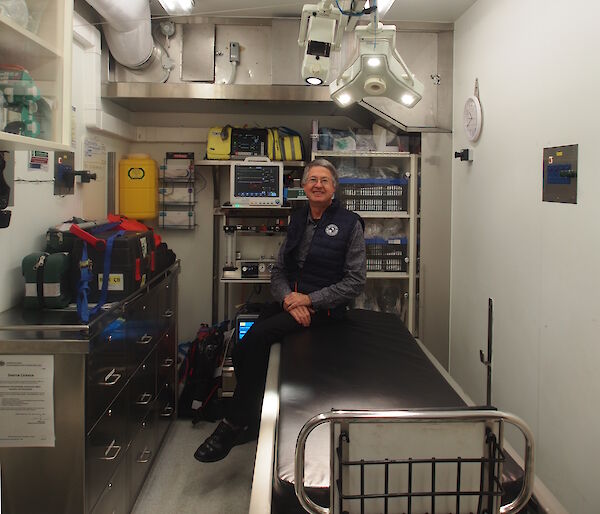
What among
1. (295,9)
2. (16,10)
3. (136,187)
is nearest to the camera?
(16,10)

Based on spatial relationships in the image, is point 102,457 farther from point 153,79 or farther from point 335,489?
point 153,79

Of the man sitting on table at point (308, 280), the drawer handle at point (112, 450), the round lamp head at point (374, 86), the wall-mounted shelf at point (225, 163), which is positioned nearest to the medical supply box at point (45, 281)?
the drawer handle at point (112, 450)

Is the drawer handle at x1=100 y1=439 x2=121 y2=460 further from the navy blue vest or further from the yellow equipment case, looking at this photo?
the yellow equipment case

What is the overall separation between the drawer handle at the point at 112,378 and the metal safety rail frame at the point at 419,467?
1087 mm

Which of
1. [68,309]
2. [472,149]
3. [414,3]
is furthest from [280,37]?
[68,309]

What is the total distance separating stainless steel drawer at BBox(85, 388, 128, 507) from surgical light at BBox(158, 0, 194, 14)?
214 centimetres

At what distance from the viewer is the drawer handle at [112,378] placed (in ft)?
6.45

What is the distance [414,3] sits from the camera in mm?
3234

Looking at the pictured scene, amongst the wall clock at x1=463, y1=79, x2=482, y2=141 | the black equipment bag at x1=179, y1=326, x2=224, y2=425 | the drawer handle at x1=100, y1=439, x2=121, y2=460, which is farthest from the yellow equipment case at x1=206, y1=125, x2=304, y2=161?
the drawer handle at x1=100, y1=439, x2=121, y2=460

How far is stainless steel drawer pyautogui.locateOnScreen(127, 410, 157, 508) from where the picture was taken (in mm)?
2422

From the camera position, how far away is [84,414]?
5.81ft

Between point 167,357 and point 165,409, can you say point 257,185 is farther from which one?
point 165,409

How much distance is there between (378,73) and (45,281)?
160 centimetres

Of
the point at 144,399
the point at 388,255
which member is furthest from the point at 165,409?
the point at 388,255
